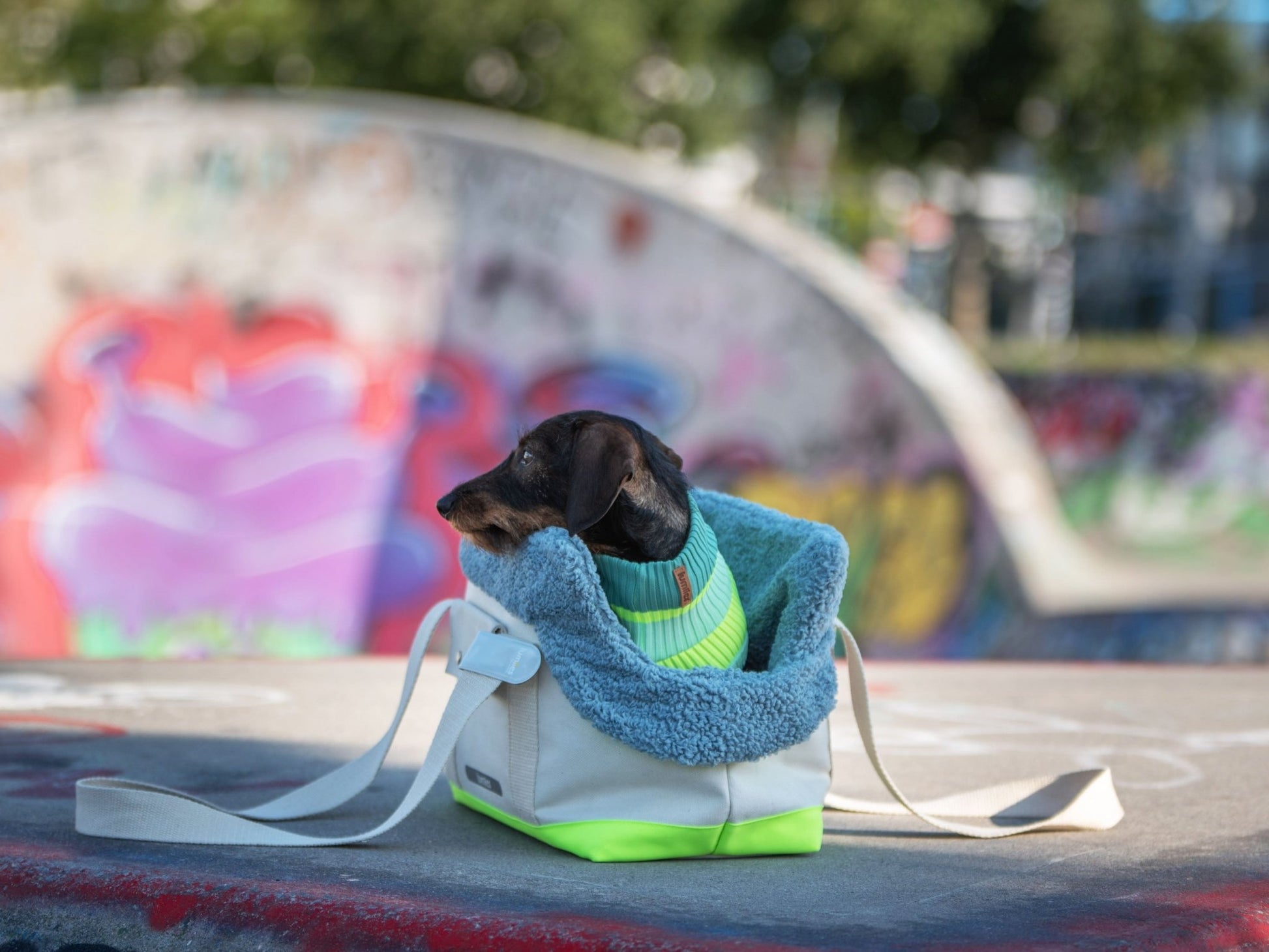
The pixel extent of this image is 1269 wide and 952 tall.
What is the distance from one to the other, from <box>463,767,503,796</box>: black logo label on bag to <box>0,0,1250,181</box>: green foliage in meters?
22.8

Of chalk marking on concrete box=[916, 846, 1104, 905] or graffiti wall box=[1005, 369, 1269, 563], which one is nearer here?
chalk marking on concrete box=[916, 846, 1104, 905]

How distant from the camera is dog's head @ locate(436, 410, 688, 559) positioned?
3.01 m

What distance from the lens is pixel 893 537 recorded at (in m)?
10.4

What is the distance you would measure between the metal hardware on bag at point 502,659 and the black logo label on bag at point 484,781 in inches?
11.2

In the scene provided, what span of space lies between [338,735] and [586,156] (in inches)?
282

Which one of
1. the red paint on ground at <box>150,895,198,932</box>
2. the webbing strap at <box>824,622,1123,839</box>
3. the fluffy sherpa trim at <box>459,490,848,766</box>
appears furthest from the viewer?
the webbing strap at <box>824,622,1123,839</box>

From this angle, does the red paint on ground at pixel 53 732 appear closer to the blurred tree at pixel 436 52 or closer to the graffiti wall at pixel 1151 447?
the graffiti wall at pixel 1151 447

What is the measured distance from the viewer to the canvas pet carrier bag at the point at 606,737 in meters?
2.90

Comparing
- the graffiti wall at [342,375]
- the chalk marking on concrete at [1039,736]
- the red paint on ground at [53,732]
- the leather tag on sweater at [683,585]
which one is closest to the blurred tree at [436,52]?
the graffiti wall at [342,375]

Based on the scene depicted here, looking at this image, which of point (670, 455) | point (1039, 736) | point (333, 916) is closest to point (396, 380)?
point (1039, 736)

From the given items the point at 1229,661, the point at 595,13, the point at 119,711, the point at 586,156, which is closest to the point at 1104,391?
the point at 1229,661

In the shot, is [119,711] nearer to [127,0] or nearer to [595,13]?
[595,13]

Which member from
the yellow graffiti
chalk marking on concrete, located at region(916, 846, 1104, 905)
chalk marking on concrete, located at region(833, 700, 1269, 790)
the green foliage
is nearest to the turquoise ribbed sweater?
chalk marking on concrete, located at region(916, 846, 1104, 905)

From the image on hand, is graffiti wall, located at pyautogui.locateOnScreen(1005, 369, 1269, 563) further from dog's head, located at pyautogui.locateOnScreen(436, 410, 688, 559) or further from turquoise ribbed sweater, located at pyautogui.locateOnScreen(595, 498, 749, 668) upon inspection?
turquoise ribbed sweater, located at pyautogui.locateOnScreen(595, 498, 749, 668)
